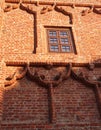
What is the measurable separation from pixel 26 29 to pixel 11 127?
12.2 ft

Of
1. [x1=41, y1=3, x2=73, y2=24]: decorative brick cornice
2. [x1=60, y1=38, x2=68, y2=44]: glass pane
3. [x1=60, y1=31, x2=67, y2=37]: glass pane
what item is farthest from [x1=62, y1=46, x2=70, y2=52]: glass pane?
[x1=41, y1=3, x2=73, y2=24]: decorative brick cornice

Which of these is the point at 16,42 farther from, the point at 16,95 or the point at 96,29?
the point at 96,29

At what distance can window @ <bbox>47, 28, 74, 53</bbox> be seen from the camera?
8359mm

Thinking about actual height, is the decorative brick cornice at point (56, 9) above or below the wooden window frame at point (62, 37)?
above

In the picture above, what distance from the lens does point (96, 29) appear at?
9.15 meters

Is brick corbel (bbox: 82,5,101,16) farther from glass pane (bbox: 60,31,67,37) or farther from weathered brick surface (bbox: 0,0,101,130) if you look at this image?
glass pane (bbox: 60,31,67,37)

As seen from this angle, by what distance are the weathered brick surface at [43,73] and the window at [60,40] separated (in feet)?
0.60

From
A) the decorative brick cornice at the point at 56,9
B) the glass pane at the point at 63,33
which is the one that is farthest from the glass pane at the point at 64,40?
the decorative brick cornice at the point at 56,9

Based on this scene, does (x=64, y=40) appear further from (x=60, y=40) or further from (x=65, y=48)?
(x=65, y=48)

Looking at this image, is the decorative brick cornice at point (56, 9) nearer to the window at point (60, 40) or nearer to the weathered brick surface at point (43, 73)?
the weathered brick surface at point (43, 73)

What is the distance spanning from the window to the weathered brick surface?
0.60 feet

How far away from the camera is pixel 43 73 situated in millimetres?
7512

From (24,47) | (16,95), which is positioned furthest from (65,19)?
(16,95)

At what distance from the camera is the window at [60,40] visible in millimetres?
8359
